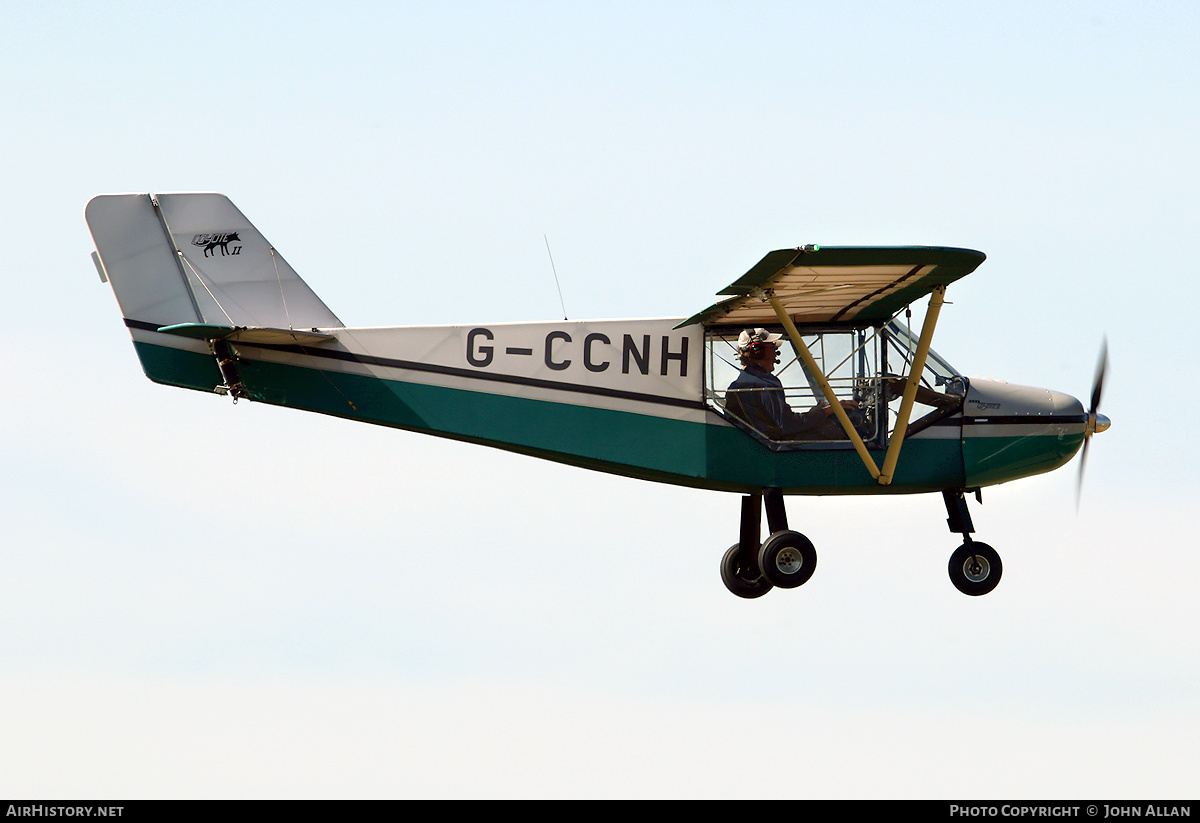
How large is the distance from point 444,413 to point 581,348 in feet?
4.94

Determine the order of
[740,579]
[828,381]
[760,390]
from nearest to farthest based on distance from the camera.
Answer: [760,390] < [828,381] < [740,579]

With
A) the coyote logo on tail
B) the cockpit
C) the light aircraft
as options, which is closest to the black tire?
the light aircraft

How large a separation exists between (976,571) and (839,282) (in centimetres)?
354

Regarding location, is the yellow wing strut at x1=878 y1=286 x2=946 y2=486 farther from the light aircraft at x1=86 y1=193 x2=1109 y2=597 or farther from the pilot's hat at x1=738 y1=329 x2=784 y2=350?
the pilot's hat at x1=738 y1=329 x2=784 y2=350

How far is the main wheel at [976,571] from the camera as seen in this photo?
13906mm

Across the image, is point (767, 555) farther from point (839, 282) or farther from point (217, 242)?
point (217, 242)

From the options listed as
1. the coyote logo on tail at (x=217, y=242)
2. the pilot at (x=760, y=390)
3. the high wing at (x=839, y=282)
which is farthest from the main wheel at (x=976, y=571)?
the coyote logo on tail at (x=217, y=242)

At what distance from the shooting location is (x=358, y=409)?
1353cm

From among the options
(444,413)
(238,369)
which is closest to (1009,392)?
(444,413)

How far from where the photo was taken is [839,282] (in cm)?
1258

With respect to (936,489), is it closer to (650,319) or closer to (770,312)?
(770,312)

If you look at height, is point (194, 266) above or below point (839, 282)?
above

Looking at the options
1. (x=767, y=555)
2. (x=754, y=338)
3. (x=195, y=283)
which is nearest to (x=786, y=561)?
(x=767, y=555)

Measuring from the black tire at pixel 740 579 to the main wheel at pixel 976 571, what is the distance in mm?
1928
